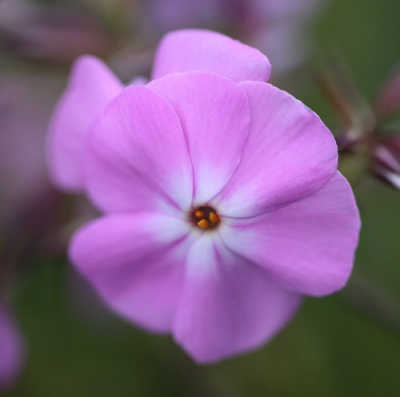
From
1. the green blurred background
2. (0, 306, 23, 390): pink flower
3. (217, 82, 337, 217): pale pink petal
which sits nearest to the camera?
(217, 82, 337, 217): pale pink petal

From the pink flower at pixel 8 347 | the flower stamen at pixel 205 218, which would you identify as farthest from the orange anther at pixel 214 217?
the pink flower at pixel 8 347

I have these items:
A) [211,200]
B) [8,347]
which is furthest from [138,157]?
[8,347]

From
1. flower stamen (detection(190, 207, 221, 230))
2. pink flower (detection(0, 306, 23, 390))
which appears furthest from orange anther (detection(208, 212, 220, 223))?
pink flower (detection(0, 306, 23, 390))

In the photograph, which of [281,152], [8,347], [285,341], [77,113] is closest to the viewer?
[281,152]

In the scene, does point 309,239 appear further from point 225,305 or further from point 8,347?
point 8,347

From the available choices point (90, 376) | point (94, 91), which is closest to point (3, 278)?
point (94, 91)

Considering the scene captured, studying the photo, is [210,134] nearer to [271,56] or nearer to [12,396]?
[271,56]

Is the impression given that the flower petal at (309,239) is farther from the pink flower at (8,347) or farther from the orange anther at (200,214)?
the pink flower at (8,347)

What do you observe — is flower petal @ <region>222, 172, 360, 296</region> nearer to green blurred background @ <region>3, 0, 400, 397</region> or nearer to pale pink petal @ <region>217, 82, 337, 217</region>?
pale pink petal @ <region>217, 82, 337, 217</region>
